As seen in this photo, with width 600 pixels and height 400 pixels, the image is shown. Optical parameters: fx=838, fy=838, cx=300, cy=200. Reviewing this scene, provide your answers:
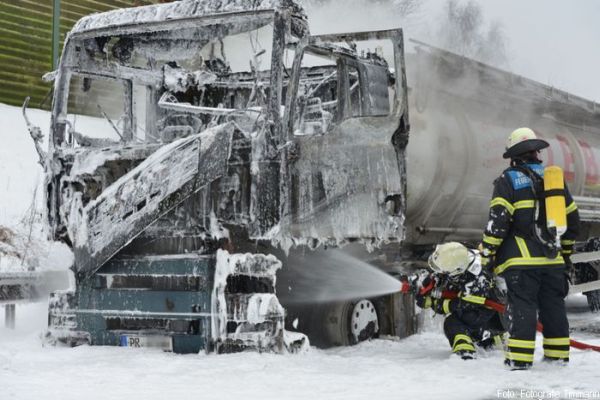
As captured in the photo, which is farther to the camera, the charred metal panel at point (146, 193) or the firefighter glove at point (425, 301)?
the firefighter glove at point (425, 301)

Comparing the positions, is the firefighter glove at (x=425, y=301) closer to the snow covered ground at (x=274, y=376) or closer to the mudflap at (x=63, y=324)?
the snow covered ground at (x=274, y=376)

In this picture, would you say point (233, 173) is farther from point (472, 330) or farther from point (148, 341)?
point (472, 330)

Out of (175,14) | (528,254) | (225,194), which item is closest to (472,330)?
(528,254)

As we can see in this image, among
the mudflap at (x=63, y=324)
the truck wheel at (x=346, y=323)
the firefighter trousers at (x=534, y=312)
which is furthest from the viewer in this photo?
the truck wheel at (x=346, y=323)

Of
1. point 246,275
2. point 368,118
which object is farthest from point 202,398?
point 368,118

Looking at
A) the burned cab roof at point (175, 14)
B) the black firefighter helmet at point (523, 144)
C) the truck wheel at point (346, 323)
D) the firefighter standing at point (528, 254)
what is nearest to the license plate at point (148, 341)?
the truck wheel at point (346, 323)

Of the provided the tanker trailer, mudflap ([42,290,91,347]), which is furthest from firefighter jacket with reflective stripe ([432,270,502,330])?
mudflap ([42,290,91,347])

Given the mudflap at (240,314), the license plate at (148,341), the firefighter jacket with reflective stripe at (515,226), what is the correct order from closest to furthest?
the firefighter jacket with reflective stripe at (515,226) < the mudflap at (240,314) < the license plate at (148,341)

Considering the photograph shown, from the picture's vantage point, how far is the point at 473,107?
28.4 feet

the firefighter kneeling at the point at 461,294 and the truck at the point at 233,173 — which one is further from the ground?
the truck at the point at 233,173

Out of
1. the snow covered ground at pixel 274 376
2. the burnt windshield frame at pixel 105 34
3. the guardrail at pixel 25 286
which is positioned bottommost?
the snow covered ground at pixel 274 376

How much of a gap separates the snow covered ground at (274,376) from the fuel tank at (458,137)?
1.72m

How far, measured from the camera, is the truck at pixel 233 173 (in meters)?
6.07

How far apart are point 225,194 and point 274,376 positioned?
1521 mm
